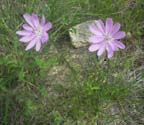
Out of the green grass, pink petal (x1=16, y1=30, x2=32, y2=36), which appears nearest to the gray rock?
the green grass

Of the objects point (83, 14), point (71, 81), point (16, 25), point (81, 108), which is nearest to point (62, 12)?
Answer: point (83, 14)

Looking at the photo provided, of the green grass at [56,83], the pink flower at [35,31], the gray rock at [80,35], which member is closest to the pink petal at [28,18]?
the pink flower at [35,31]

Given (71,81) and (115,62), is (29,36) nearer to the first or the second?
(71,81)

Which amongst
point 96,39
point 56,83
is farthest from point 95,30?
point 56,83

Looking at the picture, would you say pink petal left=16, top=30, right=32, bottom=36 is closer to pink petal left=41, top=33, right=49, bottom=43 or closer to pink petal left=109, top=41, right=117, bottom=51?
pink petal left=41, top=33, right=49, bottom=43

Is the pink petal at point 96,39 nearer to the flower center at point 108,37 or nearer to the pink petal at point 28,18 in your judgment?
the flower center at point 108,37

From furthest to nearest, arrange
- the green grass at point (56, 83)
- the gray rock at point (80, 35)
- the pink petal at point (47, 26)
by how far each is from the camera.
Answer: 1. the gray rock at point (80, 35)
2. the green grass at point (56, 83)
3. the pink petal at point (47, 26)

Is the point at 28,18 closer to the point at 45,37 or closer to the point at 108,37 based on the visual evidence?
the point at 45,37
